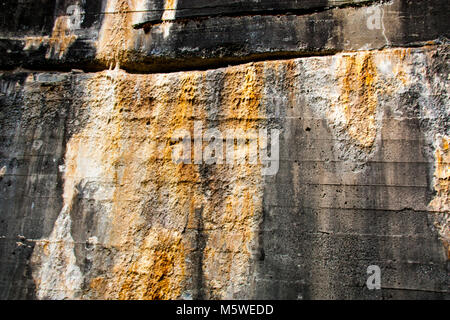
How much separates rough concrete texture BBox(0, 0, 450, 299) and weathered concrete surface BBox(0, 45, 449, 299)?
0.01 m

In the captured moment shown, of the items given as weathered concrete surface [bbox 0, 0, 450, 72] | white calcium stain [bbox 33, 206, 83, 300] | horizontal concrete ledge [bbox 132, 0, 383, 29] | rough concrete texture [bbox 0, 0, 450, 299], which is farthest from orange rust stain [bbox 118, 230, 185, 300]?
horizontal concrete ledge [bbox 132, 0, 383, 29]

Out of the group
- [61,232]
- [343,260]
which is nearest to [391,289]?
[343,260]

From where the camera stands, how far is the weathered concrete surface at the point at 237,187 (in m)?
2.48

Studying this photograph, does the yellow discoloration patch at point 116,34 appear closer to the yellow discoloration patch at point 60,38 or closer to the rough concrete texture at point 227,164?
the rough concrete texture at point 227,164

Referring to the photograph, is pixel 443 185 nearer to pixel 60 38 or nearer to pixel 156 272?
pixel 156 272

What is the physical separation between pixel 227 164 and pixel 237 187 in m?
0.21

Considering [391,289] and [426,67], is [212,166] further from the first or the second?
[426,67]

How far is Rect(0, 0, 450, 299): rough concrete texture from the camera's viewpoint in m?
2.50

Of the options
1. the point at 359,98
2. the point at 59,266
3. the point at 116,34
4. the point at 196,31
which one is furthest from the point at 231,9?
the point at 59,266

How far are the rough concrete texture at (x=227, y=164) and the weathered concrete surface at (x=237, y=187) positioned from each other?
0.04 feet

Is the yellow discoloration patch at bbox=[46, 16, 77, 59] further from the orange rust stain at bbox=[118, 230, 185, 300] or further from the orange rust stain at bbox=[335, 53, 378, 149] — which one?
the orange rust stain at bbox=[335, 53, 378, 149]

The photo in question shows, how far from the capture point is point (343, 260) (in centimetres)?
247

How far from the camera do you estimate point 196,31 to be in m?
2.98

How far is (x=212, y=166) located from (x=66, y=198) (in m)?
1.28
